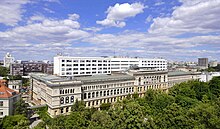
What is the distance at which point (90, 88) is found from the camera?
2697 inches

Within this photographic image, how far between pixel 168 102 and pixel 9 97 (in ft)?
139

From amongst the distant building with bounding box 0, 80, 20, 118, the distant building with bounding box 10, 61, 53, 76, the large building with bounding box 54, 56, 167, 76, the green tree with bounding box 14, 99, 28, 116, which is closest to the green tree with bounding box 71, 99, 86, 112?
the green tree with bounding box 14, 99, 28, 116

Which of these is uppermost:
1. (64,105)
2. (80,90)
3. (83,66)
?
(83,66)

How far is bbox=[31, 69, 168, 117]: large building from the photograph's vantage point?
195 ft

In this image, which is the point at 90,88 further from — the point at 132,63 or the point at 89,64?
the point at 132,63

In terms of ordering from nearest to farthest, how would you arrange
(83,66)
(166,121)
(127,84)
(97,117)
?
(166,121) < (97,117) < (127,84) < (83,66)

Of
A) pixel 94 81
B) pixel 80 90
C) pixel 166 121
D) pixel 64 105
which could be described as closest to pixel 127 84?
pixel 94 81

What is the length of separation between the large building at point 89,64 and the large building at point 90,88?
1333 centimetres

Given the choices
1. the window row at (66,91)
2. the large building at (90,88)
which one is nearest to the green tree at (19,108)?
the large building at (90,88)

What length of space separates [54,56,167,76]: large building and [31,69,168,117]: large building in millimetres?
13334

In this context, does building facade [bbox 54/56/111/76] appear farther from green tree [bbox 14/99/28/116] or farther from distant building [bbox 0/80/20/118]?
distant building [bbox 0/80/20/118]

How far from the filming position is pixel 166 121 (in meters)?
38.0

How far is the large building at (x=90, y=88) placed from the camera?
59312 mm

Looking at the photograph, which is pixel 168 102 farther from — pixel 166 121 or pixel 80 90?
pixel 80 90
